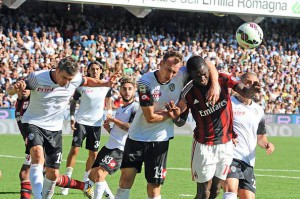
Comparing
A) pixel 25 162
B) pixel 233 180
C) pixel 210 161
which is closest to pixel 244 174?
pixel 233 180

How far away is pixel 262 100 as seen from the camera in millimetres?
36188

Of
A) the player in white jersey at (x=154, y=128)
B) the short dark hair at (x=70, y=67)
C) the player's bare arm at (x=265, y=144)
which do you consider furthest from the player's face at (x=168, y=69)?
the player's bare arm at (x=265, y=144)

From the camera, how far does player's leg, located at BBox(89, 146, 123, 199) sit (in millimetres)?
11219

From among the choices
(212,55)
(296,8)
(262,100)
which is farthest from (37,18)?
(296,8)

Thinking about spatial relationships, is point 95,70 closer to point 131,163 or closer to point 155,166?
point 131,163

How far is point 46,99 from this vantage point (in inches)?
424

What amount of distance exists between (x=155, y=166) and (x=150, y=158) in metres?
0.13

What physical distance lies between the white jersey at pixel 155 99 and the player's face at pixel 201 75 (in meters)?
0.58

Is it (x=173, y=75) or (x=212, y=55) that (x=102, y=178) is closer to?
(x=173, y=75)

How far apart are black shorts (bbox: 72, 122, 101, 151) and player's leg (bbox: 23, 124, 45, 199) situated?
10.9ft

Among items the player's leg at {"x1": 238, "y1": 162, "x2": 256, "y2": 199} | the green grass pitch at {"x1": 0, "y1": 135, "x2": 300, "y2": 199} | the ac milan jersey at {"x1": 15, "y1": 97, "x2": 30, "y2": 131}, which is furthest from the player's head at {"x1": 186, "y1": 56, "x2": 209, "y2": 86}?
the green grass pitch at {"x1": 0, "y1": 135, "x2": 300, "y2": 199}

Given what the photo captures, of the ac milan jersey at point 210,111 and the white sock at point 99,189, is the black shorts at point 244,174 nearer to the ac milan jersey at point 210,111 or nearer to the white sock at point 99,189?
the ac milan jersey at point 210,111

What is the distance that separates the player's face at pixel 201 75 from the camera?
29.5 feet

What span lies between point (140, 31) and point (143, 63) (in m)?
5.35
